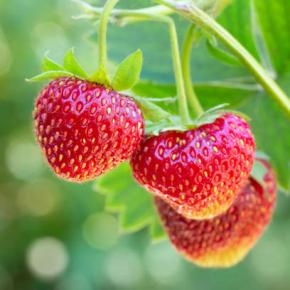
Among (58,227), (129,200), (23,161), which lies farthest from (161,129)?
(23,161)

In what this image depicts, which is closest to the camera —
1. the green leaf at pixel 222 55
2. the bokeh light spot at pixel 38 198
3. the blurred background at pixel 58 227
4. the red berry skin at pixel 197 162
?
A: the red berry skin at pixel 197 162

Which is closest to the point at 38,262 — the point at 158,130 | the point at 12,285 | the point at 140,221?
the point at 12,285

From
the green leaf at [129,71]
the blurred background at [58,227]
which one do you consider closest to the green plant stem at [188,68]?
the green leaf at [129,71]

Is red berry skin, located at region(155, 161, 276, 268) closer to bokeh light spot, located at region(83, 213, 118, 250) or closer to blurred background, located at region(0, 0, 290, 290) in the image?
blurred background, located at region(0, 0, 290, 290)

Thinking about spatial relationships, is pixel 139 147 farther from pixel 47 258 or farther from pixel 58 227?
pixel 47 258

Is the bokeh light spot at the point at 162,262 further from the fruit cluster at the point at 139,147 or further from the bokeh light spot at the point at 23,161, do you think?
the fruit cluster at the point at 139,147

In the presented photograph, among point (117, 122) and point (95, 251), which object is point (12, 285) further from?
point (117, 122)

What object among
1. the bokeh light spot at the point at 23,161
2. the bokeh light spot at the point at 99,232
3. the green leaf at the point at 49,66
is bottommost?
the bokeh light spot at the point at 99,232
